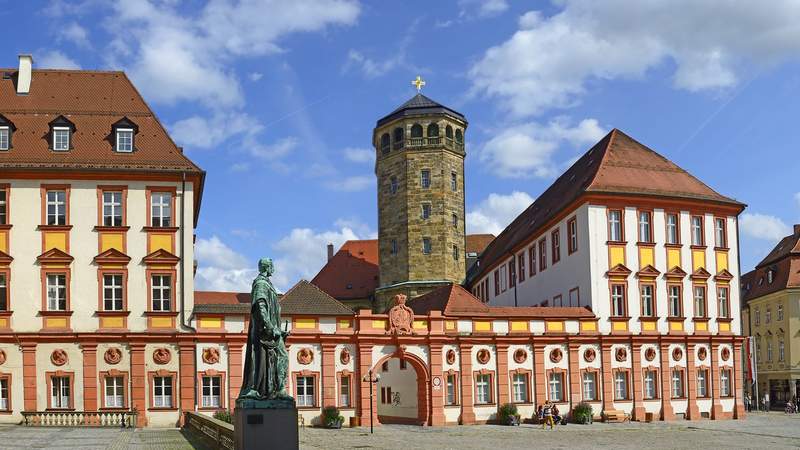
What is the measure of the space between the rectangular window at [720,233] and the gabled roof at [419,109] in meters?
26.2

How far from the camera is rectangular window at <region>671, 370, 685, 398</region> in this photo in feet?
160

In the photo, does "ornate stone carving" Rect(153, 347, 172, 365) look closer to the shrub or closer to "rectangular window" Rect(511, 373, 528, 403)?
the shrub

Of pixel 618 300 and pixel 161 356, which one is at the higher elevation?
pixel 618 300

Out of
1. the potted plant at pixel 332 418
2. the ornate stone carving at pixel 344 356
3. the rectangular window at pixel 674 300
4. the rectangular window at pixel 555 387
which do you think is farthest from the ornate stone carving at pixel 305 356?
the rectangular window at pixel 674 300

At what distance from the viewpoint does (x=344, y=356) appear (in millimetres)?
44562

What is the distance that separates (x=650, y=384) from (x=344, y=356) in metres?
14.4

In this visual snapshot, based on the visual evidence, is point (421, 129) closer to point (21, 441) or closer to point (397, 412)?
point (397, 412)

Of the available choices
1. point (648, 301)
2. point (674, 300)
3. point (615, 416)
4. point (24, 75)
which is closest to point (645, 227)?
point (648, 301)

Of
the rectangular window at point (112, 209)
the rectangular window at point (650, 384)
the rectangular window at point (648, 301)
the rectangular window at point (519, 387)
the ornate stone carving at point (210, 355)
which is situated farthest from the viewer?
the rectangular window at point (648, 301)

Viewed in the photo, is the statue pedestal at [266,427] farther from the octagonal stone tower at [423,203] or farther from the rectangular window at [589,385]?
the octagonal stone tower at [423,203]

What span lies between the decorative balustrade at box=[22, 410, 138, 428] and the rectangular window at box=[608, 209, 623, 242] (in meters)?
22.7

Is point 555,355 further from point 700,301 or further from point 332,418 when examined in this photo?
point 332,418

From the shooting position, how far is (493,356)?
46281 mm

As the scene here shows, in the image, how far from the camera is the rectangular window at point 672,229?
49.9 m
